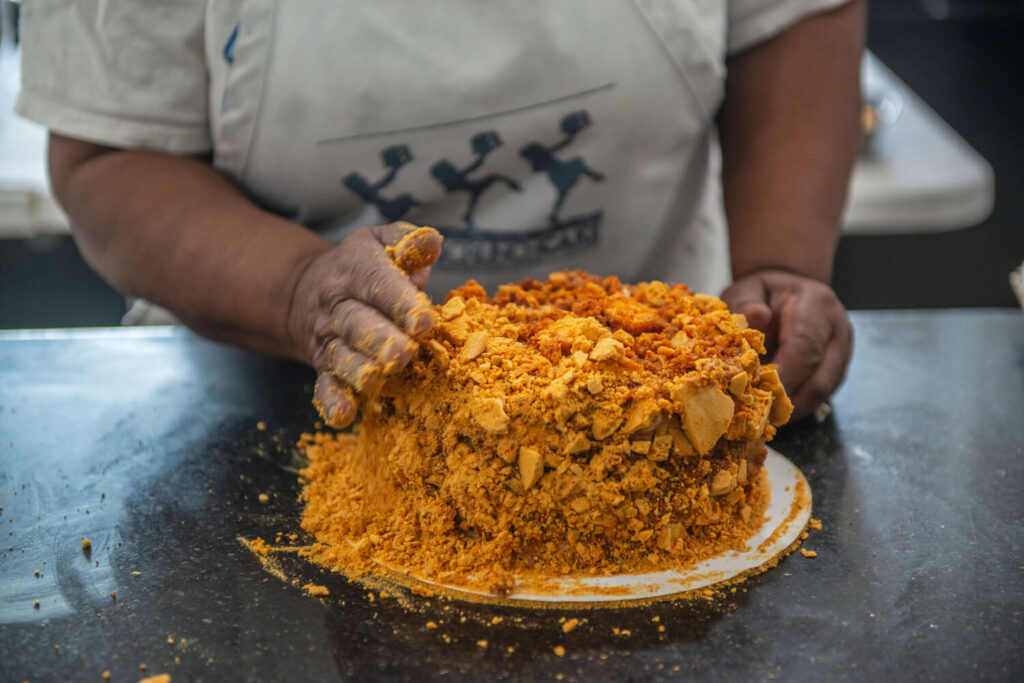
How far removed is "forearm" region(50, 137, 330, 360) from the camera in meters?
0.80

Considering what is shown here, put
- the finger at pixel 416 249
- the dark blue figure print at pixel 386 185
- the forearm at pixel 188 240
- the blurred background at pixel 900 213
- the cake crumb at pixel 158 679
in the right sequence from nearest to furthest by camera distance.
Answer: the cake crumb at pixel 158 679 < the finger at pixel 416 249 < the forearm at pixel 188 240 < the dark blue figure print at pixel 386 185 < the blurred background at pixel 900 213

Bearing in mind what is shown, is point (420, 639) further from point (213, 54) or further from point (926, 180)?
→ point (926, 180)

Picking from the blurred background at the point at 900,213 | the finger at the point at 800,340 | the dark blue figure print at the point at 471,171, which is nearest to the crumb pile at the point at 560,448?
the finger at the point at 800,340

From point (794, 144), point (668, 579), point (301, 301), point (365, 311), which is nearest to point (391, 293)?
point (365, 311)

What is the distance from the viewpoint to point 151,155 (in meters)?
0.91

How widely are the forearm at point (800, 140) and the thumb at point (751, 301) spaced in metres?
0.07

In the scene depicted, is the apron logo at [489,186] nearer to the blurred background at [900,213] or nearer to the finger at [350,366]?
the finger at [350,366]

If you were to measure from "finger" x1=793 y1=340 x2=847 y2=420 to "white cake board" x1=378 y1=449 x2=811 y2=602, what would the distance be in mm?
159

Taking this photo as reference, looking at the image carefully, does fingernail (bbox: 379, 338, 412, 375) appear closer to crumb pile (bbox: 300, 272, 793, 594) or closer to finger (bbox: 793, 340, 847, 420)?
crumb pile (bbox: 300, 272, 793, 594)

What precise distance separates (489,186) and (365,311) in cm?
36

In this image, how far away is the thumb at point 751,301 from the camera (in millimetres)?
864

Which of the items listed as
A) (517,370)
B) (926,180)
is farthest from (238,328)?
(926,180)

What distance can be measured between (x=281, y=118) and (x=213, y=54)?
85 mm

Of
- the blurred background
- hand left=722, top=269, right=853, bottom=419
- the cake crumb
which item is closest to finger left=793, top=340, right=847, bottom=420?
hand left=722, top=269, right=853, bottom=419
